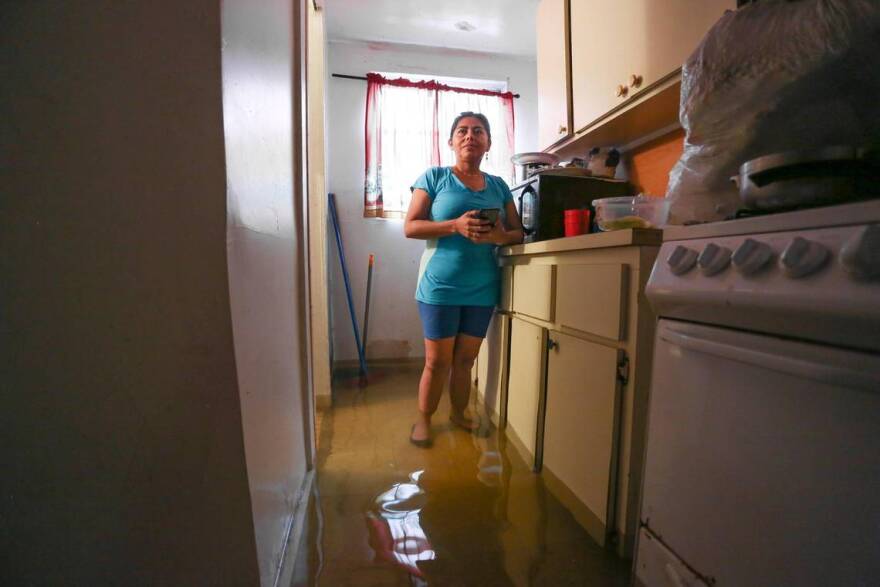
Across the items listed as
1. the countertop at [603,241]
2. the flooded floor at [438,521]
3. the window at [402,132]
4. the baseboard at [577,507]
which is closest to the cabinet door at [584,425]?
the baseboard at [577,507]

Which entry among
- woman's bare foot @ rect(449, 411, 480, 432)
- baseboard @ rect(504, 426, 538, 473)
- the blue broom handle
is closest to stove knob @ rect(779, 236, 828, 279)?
baseboard @ rect(504, 426, 538, 473)

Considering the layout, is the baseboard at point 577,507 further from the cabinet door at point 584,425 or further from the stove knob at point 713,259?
the stove knob at point 713,259

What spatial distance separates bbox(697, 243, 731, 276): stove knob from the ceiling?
7.58ft

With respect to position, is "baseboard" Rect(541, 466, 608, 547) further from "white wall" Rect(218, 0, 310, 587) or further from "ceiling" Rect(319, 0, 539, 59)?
"ceiling" Rect(319, 0, 539, 59)

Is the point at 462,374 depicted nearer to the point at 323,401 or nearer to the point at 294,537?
the point at 323,401

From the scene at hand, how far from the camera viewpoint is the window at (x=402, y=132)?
2.63 m

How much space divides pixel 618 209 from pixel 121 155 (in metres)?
1.18

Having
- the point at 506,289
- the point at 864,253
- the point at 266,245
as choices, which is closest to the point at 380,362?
the point at 506,289

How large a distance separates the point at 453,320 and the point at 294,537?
906 millimetres

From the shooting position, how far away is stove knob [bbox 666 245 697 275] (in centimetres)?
60

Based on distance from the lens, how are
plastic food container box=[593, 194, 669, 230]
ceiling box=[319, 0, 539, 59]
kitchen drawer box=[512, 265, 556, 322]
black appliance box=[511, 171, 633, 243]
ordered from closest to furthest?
1. plastic food container box=[593, 194, 669, 230]
2. kitchen drawer box=[512, 265, 556, 322]
3. black appliance box=[511, 171, 633, 243]
4. ceiling box=[319, 0, 539, 59]

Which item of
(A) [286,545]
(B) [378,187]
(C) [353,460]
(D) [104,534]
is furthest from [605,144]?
(D) [104,534]

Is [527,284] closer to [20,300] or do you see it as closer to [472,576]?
[472,576]

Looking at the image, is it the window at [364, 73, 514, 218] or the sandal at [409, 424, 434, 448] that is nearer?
the sandal at [409, 424, 434, 448]
